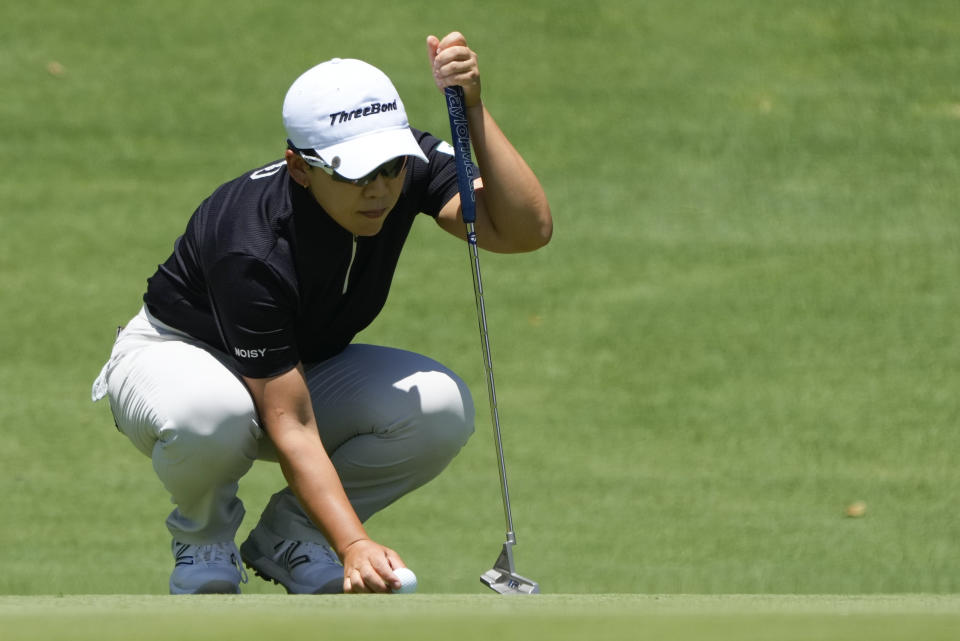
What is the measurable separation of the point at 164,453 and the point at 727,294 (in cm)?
316

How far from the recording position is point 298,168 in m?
2.85

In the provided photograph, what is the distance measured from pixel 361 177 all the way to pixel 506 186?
40 cm

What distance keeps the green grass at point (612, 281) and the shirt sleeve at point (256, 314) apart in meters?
0.79

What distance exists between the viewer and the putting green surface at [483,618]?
6.14 feet

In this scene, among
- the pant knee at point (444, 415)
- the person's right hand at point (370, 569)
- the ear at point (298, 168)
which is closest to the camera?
the person's right hand at point (370, 569)

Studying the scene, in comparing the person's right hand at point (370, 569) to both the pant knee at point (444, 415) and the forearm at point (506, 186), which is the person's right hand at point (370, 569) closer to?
the pant knee at point (444, 415)

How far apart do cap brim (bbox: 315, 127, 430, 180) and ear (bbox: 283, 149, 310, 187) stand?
0.28 feet

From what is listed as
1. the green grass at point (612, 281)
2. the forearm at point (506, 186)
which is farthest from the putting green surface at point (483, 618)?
the forearm at point (506, 186)

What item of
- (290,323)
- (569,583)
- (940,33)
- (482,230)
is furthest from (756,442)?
(940,33)

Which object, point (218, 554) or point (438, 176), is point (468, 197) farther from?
point (218, 554)

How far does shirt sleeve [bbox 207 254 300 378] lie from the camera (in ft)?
9.01

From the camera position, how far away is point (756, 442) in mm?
4547

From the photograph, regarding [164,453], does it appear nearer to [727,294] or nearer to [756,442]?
[756,442]

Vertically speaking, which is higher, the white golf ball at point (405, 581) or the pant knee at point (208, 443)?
the pant knee at point (208, 443)
